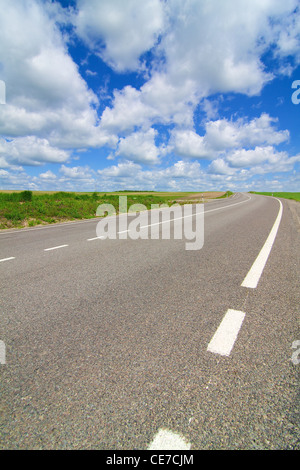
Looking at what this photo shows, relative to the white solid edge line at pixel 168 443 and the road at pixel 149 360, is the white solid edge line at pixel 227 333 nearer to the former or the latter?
the road at pixel 149 360

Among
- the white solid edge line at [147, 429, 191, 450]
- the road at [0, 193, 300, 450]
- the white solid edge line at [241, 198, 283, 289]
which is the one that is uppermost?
the white solid edge line at [241, 198, 283, 289]

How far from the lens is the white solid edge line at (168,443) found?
4.35 ft

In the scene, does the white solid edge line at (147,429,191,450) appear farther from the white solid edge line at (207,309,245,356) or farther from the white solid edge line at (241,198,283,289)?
the white solid edge line at (241,198,283,289)

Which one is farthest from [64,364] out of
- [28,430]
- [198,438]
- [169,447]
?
[198,438]

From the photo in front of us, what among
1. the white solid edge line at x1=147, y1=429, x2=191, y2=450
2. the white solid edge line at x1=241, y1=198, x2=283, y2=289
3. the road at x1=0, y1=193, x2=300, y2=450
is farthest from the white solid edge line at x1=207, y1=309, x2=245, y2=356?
the white solid edge line at x1=241, y1=198, x2=283, y2=289

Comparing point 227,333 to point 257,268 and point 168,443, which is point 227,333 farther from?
point 257,268

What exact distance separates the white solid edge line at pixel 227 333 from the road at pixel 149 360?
11mm

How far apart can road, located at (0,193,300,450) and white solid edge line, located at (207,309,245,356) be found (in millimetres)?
11

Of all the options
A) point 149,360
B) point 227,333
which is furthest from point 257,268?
point 149,360

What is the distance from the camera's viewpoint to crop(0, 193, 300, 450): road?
1417 millimetres

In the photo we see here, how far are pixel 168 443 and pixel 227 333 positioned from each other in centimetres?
124

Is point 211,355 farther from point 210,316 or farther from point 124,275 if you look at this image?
point 124,275

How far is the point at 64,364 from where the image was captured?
196 cm
